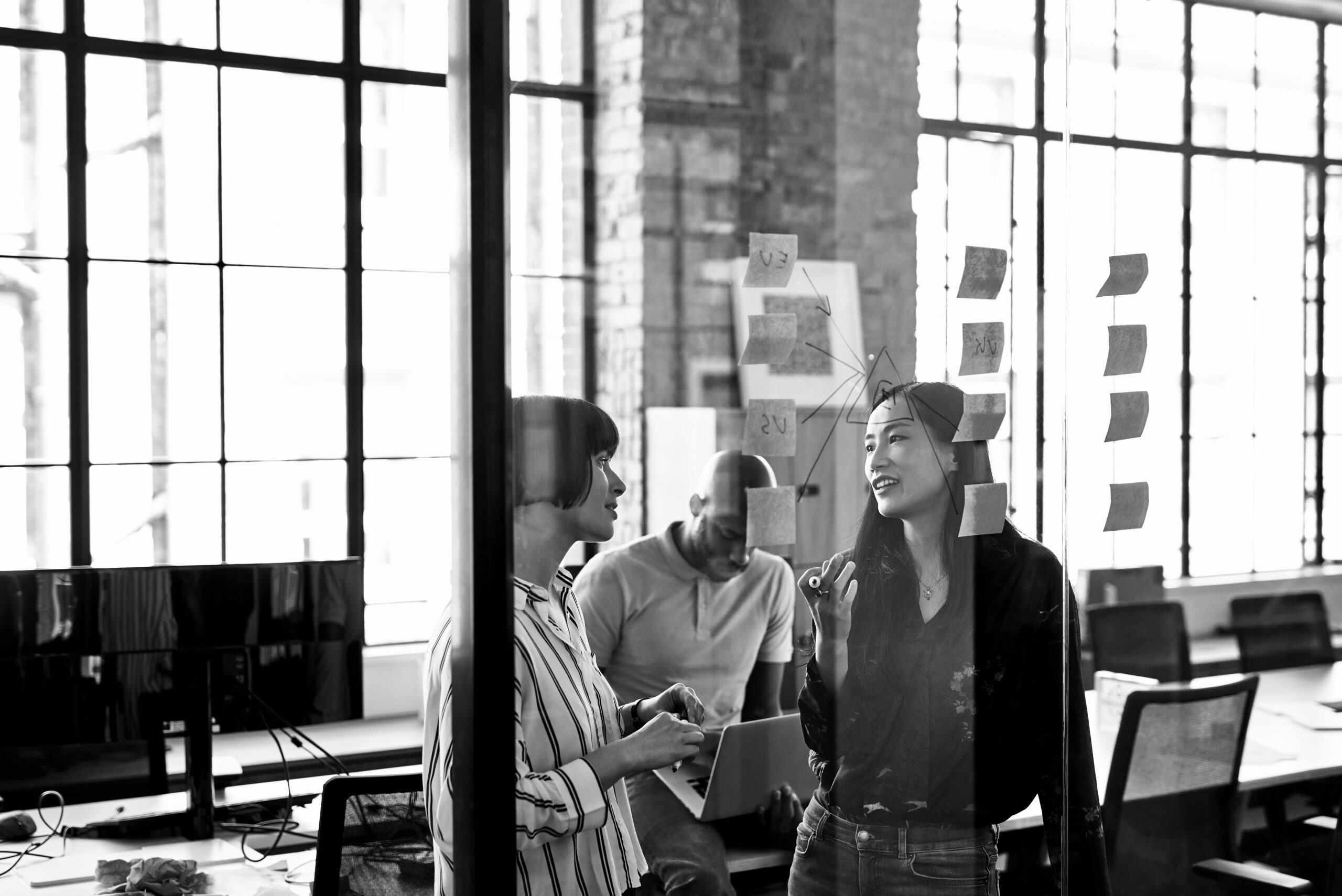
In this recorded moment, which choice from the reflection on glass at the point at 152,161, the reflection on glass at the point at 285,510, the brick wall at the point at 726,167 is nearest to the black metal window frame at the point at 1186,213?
the brick wall at the point at 726,167

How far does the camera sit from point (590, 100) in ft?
4.29

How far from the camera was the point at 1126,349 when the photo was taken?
157 centimetres

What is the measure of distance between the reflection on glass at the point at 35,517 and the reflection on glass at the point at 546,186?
4.12 metres

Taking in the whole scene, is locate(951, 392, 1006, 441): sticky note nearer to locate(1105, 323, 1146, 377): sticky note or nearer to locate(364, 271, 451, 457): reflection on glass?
locate(1105, 323, 1146, 377): sticky note

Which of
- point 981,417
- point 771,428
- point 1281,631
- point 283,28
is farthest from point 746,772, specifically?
point 283,28

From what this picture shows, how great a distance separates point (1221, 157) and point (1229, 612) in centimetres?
61

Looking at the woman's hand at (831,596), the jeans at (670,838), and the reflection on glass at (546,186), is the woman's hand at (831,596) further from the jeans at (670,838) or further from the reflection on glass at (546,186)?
the reflection on glass at (546,186)

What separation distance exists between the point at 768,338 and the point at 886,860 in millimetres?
623

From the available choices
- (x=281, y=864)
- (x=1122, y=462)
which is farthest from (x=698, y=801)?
(x=281, y=864)

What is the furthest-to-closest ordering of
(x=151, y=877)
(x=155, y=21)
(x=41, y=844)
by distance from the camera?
(x=155, y=21) < (x=41, y=844) < (x=151, y=877)

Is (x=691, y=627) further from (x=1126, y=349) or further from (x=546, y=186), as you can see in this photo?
(x=1126, y=349)

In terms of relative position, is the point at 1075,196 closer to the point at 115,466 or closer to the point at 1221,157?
the point at 1221,157

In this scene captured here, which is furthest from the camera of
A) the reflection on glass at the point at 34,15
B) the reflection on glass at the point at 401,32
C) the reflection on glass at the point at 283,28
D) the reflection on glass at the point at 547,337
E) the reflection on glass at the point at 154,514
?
the reflection on glass at the point at 401,32

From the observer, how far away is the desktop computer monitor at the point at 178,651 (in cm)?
261
